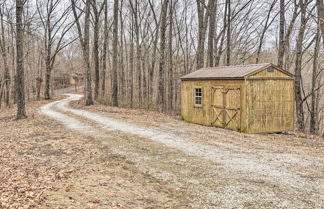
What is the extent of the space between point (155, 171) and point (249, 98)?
25.9 feet

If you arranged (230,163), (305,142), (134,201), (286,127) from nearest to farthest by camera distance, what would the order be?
1. (134,201)
2. (230,163)
3. (305,142)
4. (286,127)

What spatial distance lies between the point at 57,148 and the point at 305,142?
10036mm

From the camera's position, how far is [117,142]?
10016 mm

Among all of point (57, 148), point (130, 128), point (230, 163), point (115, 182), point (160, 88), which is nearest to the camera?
point (115, 182)

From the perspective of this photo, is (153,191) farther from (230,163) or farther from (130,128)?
(130,128)

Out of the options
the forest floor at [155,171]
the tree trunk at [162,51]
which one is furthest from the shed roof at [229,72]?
the forest floor at [155,171]

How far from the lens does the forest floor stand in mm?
5176

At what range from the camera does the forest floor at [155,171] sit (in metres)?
5.18

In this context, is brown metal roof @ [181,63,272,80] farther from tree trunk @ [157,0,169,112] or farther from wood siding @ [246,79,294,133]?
tree trunk @ [157,0,169,112]

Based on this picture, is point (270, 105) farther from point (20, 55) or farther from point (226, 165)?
point (20, 55)

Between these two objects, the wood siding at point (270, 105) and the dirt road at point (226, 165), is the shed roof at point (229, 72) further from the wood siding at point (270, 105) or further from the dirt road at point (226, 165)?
the dirt road at point (226, 165)

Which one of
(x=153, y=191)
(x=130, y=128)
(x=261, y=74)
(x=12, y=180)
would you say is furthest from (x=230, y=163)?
(x=261, y=74)

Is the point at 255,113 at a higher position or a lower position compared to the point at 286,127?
higher

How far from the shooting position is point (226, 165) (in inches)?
291
